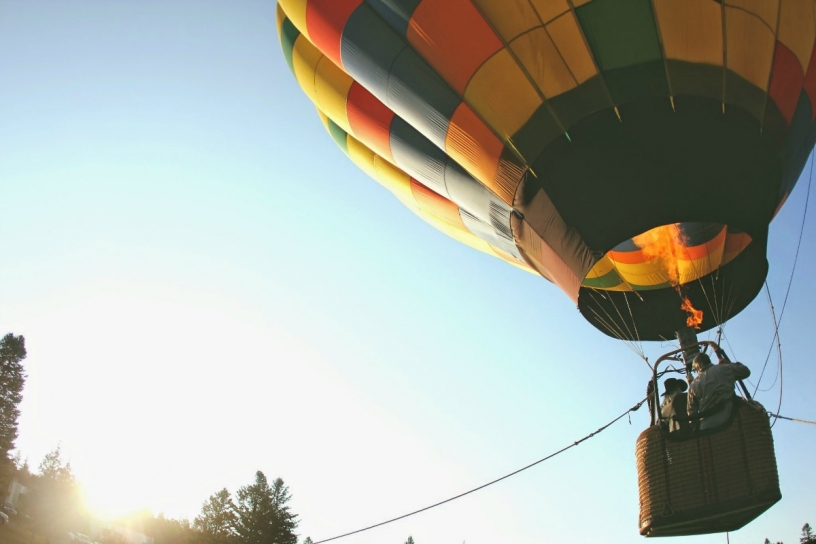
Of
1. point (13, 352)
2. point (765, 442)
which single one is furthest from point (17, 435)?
point (765, 442)

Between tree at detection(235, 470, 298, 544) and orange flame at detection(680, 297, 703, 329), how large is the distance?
1838 centimetres

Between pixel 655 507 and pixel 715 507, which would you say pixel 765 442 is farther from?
pixel 655 507

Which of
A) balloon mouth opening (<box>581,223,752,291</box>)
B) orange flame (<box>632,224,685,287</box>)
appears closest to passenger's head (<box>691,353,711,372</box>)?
balloon mouth opening (<box>581,223,752,291</box>)

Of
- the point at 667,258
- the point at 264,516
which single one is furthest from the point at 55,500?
the point at 667,258

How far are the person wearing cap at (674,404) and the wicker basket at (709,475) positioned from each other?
0.07 metres

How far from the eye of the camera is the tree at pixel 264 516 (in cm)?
2147

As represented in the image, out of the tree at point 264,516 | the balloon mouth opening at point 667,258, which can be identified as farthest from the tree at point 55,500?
the balloon mouth opening at point 667,258

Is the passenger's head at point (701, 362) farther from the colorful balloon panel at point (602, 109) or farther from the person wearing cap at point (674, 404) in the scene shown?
the colorful balloon panel at point (602, 109)

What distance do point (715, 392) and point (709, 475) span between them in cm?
43

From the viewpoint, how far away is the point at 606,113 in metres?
4.18

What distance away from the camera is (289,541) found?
21.9 m

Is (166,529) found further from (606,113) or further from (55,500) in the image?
(606,113)

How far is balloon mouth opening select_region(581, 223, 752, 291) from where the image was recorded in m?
5.32

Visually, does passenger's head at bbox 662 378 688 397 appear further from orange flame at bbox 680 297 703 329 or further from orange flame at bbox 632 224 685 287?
orange flame at bbox 632 224 685 287
